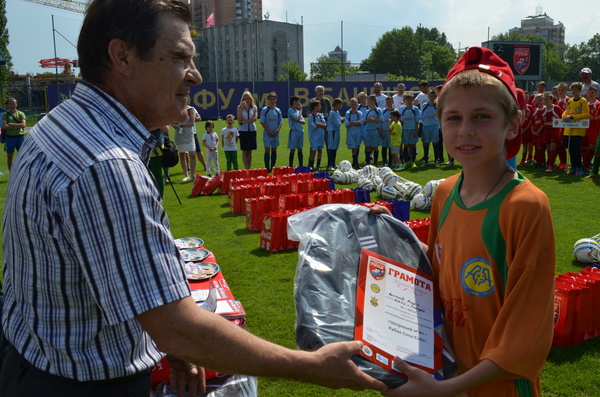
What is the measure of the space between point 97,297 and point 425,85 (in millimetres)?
15873

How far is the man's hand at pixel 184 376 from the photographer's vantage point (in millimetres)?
2096

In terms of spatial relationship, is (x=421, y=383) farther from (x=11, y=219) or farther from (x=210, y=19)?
(x=210, y=19)

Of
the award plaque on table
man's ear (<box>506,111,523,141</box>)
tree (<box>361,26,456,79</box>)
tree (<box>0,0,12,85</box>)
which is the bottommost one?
the award plaque on table

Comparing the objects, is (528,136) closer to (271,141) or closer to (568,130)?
(568,130)

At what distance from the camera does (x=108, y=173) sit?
1.20 meters

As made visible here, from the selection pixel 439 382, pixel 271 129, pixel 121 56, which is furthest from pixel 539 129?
pixel 121 56

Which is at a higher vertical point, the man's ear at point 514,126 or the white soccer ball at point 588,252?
the man's ear at point 514,126

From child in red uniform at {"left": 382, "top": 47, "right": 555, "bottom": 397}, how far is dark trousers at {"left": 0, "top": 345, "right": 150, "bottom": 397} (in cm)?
83

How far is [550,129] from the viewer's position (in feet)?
44.3

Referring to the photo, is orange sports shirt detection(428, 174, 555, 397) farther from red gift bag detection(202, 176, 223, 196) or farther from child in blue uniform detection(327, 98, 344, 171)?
child in blue uniform detection(327, 98, 344, 171)

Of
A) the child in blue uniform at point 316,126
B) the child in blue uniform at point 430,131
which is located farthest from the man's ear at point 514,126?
the child in blue uniform at point 430,131

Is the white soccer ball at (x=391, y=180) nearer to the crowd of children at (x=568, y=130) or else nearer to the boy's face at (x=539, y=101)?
the crowd of children at (x=568, y=130)

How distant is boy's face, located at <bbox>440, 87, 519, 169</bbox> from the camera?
1688mm

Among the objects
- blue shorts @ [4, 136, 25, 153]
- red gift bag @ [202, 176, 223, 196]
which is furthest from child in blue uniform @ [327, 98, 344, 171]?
blue shorts @ [4, 136, 25, 153]
